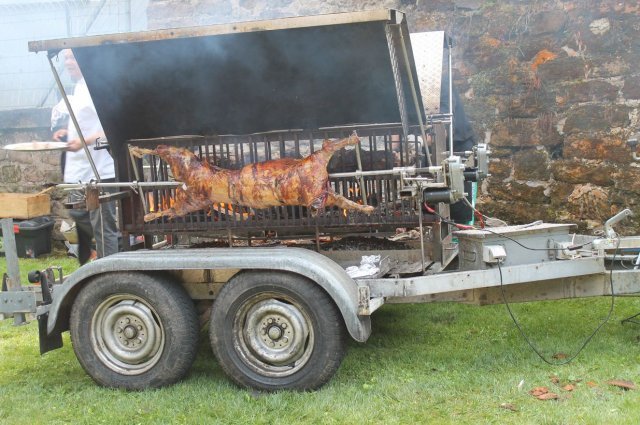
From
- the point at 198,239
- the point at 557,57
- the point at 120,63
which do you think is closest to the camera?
the point at 120,63

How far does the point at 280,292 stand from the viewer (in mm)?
4258

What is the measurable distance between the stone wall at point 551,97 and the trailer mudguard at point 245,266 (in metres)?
3.86

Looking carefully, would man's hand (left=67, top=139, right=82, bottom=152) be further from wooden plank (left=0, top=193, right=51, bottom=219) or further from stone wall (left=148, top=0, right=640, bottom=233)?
stone wall (left=148, top=0, right=640, bottom=233)

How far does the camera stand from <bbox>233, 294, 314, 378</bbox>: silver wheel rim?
14.0 ft

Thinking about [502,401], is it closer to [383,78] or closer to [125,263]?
[383,78]

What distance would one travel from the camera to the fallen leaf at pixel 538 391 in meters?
4.02

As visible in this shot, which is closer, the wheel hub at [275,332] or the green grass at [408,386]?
the green grass at [408,386]

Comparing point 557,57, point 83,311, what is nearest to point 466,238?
point 83,311

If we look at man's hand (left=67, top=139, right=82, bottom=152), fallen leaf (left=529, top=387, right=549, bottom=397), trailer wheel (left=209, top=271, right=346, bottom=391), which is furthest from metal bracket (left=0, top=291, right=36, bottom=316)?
fallen leaf (left=529, top=387, right=549, bottom=397)

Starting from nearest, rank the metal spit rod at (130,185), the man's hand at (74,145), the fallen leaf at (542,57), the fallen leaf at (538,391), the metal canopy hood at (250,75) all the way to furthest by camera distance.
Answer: the fallen leaf at (538,391)
the metal canopy hood at (250,75)
the metal spit rod at (130,185)
the man's hand at (74,145)
the fallen leaf at (542,57)

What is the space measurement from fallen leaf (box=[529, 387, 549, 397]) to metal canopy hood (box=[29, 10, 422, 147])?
6.01 feet

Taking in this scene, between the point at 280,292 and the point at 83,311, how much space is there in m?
1.32

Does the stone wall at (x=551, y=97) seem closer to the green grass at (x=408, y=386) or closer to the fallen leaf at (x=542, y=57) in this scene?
the fallen leaf at (x=542, y=57)

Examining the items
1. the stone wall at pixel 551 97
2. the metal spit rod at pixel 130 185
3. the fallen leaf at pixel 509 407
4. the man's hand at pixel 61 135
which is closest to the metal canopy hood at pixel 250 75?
the metal spit rod at pixel 130 185
